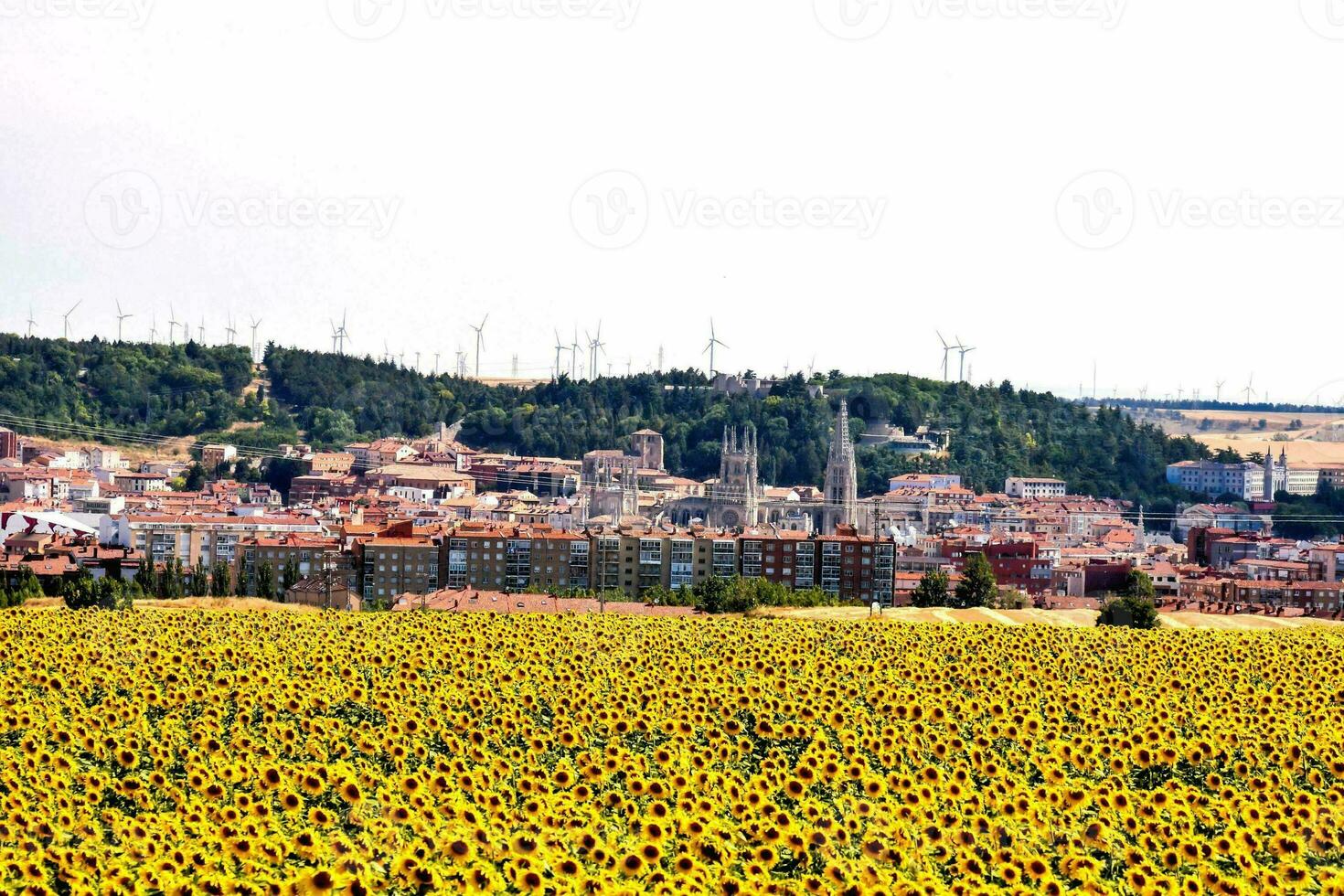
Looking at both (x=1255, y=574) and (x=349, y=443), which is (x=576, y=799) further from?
(x=349, y=443)

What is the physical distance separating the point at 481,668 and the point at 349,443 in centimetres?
14049

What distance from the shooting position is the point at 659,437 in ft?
536

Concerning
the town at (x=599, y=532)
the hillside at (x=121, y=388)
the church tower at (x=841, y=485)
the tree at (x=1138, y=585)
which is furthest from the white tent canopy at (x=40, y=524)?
the hillside at (x=121, y=388)

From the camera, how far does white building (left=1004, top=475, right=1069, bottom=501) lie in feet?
472

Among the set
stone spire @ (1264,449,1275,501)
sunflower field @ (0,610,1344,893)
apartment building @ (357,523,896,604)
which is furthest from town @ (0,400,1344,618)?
sunflower field @ (0,610,1344,893)

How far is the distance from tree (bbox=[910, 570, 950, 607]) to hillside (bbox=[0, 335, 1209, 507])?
267 ft

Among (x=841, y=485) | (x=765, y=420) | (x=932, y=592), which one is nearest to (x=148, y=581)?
(x=932, y=592)

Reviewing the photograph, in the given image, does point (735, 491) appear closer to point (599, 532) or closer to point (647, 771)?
point (599, 532)

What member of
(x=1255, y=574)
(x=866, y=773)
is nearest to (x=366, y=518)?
(x=1255, y=574)

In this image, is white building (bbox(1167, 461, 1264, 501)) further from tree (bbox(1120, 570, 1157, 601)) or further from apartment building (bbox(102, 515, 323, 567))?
apartment building (bbox(102, 515, 323, 567))

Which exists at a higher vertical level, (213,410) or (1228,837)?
(213,410)

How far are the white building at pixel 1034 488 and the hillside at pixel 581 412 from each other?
184 centimetres

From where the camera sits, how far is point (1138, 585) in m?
72.8

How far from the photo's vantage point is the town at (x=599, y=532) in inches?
2584
